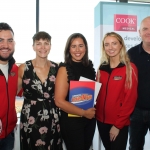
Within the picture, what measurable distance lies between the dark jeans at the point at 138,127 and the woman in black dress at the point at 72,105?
66cm

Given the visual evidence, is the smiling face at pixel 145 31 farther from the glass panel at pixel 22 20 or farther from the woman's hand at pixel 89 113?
the glass panel at pixel 22 20

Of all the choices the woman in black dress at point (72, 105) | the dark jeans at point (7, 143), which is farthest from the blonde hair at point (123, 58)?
the dark jeans at point (7, 143)

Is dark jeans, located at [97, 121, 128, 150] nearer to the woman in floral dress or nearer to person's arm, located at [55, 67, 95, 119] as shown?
person's arm, located at [55, 67, 95, 119]

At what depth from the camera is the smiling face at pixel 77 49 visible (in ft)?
6.48

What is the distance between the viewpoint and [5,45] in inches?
72.9

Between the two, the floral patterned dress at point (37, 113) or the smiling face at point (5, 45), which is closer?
the smiling face at point (5, 45)

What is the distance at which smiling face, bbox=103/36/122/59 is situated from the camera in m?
2.03

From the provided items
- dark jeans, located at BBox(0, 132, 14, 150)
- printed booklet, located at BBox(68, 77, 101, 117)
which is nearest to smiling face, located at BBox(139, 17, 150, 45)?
printed booklet, located at BBox(68, 77, 101, 117)

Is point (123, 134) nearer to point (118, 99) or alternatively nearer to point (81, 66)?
point (118, 99)

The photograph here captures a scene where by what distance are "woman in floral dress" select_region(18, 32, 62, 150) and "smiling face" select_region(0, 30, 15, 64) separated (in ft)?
0.80

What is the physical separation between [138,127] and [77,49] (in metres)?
1.27

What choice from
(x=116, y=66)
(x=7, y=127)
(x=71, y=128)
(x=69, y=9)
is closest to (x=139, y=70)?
(x=116, y=66)

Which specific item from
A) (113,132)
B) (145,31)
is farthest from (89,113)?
(145,31)

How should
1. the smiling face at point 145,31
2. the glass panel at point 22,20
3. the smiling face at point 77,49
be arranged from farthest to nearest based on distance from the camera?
the glass panel at point 22,20
the smiling face at point 145,31
the smiling face at point 77,49
